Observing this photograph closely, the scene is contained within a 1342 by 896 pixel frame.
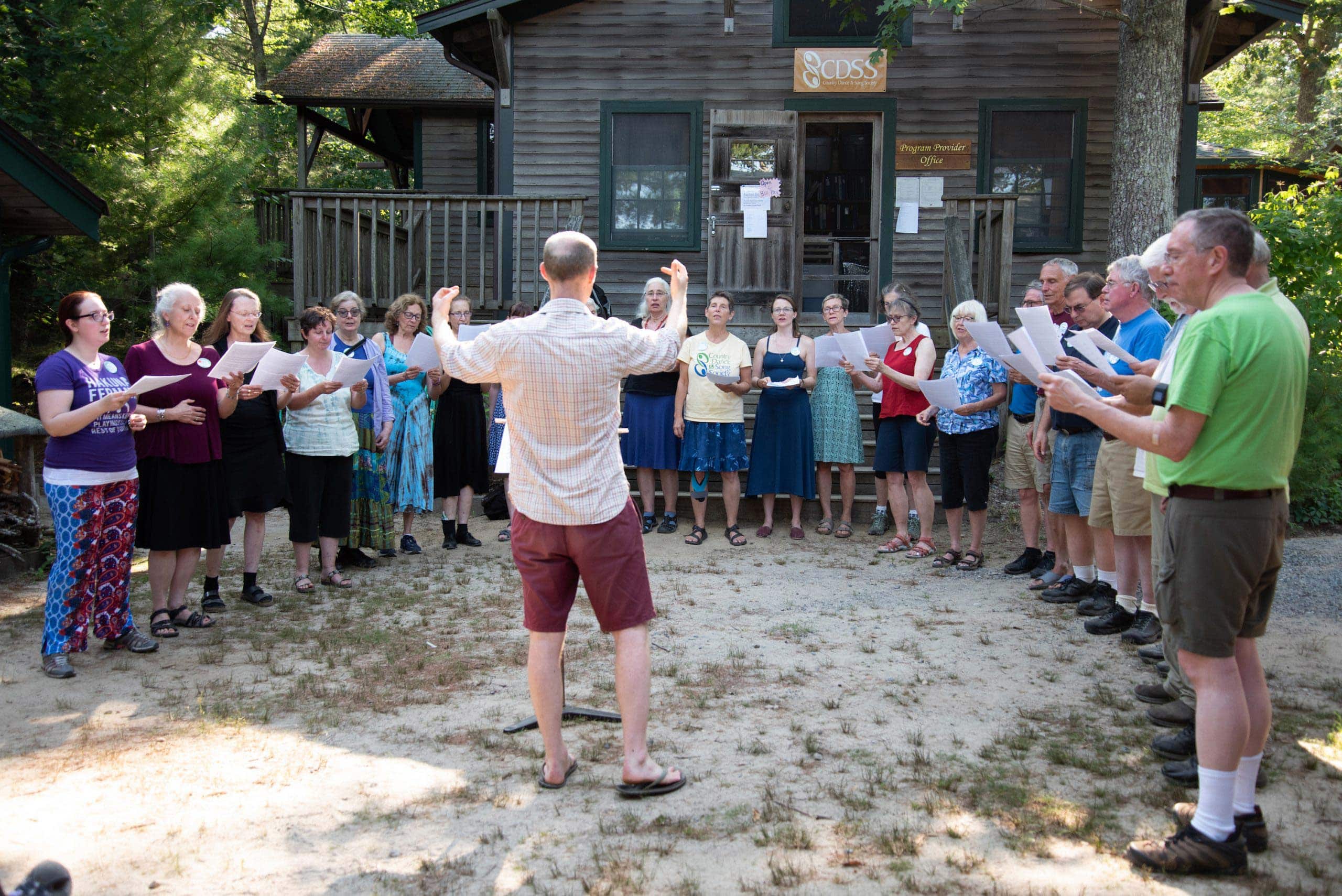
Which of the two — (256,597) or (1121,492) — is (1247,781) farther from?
(256,597)

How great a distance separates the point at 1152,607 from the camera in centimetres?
515

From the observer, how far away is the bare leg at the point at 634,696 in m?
3.36

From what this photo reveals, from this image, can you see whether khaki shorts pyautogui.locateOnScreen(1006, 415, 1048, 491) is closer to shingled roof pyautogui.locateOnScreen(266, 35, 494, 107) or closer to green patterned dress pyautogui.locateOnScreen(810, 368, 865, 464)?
green patterned dress pyautogui.locateOnScreen(810, 368, 865, 464)

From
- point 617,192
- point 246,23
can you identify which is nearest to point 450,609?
point 617,192

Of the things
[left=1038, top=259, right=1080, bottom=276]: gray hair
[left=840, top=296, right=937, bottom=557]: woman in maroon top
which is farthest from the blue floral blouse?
[left=1038, top=259, right=1080, bottom=276]: gray hair

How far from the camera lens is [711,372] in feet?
26.7

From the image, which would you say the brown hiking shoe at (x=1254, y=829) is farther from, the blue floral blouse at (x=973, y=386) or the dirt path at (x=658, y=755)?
the blue floral blouse at (x=973, y=386)

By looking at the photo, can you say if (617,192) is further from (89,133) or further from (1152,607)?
(1152,607)

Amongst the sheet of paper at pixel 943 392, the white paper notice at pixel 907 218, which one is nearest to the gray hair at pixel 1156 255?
the sheet of paper at pixel 943 392

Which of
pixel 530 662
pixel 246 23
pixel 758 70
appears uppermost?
pixel 246 23

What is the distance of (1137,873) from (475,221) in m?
13.3

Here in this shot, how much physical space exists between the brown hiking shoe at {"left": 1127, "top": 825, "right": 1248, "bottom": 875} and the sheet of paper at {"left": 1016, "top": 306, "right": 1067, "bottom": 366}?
5.72 ft

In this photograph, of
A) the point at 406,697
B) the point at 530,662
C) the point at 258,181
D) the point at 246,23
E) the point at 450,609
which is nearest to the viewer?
the point at 530,662

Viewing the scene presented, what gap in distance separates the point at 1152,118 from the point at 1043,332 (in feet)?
21.7
